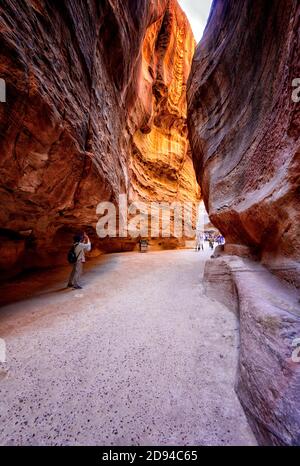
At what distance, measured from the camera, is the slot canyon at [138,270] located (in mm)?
1568

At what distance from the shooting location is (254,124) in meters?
4.22

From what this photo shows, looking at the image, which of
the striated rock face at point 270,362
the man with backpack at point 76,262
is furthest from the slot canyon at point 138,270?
the man with backpack at point 76,262

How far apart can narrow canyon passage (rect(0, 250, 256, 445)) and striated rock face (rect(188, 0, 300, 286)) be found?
5.95 ft

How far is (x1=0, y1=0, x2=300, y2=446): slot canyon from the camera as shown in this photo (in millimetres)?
1568

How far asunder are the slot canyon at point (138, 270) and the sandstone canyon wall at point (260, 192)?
0.02m

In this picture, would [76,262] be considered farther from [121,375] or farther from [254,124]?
[254,124]

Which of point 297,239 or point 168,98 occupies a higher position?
point 168,98

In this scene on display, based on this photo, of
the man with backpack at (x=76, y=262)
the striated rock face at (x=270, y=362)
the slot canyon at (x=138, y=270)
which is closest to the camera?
the striated rock face at (x=270, y=362)

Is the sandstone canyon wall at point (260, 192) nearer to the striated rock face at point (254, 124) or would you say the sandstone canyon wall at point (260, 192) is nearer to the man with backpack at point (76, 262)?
the striated rock face at point (254, 124)
